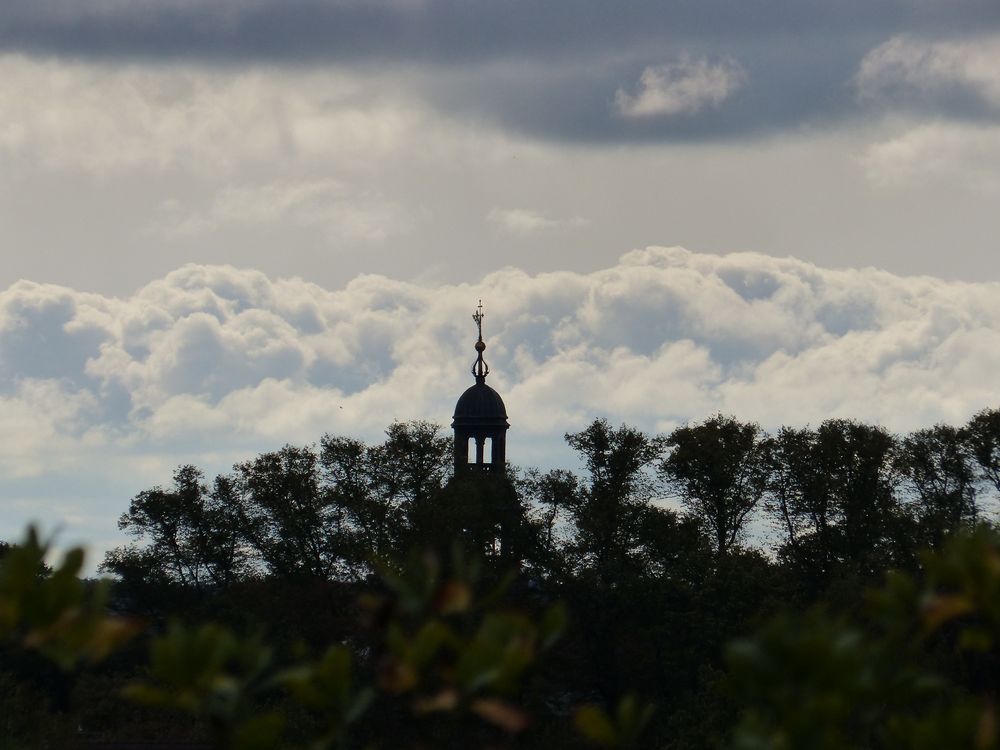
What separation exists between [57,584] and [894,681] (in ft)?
9.30

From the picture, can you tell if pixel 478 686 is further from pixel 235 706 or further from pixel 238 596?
pixel 238 596

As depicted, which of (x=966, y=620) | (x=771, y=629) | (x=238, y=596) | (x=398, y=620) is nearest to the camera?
(x=771, y=629)

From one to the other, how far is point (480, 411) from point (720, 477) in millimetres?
13964

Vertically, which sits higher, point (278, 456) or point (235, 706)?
point (278, 456)

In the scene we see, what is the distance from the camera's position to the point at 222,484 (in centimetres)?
7862

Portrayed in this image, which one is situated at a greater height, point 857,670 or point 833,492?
point 833,492

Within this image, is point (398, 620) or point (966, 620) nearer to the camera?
point (398, 620)

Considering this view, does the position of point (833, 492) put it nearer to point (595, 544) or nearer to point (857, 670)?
point (595, 544)

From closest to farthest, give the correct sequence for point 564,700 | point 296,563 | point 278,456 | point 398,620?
point 398,620, point 564,700, point 296,563, point 278,456

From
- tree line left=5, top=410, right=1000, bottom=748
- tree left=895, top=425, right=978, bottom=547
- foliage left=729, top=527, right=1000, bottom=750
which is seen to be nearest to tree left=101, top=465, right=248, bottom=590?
tree line left=5, top=410, right=1000, bottom=748

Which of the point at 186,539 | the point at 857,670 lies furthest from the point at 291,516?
the point at 857,670

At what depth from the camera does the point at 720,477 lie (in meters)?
70.6

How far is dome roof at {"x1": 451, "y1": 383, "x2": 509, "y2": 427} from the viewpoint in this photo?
264 feet

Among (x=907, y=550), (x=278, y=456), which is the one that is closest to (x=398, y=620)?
(x=907, y=550)
